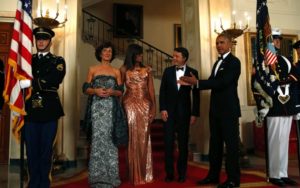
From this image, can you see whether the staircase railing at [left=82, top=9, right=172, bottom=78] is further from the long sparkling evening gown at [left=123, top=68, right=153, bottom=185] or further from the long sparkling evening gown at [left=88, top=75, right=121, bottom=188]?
the long sparkling evening gown at [left=88, top=75, right=121, bottom=188]

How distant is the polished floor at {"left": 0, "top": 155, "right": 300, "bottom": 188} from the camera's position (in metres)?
4.01

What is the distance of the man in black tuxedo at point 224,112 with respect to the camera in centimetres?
350

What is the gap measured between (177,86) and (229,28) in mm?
2534

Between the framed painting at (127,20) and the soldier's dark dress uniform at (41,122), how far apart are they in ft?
23.4

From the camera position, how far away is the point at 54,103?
3.10 meters

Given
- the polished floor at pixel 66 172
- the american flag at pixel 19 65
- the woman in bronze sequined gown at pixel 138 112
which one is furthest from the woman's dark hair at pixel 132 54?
the polished floor at pixel 66 172

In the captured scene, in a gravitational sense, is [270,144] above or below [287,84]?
below

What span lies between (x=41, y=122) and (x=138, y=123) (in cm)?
129

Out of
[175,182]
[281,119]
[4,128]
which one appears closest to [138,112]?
[175,182]

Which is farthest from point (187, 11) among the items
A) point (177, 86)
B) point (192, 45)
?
point (177, 86)

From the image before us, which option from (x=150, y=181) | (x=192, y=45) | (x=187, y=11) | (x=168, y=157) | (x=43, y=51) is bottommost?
(x=150, y=181)

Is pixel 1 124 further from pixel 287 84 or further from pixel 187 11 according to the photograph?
pixel 287 84

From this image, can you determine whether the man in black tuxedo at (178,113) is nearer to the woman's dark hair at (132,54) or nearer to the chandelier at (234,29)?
the woman's dark hair at (132,54)

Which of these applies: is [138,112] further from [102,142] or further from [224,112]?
[224,112]
